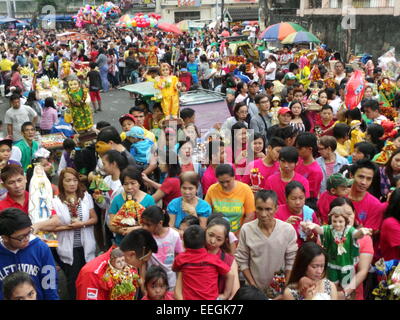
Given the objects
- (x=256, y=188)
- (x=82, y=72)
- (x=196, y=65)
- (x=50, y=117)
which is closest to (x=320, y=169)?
(x=256, y=188)

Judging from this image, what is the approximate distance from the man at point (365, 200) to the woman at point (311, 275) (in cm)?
109

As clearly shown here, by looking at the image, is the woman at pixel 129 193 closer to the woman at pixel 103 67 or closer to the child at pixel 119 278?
the child at pixel 119 278

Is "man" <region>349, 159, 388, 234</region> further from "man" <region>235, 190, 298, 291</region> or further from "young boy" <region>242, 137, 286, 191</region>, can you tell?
"young boy" <region>242, 137, 286, 191</region>

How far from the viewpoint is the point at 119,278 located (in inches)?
131

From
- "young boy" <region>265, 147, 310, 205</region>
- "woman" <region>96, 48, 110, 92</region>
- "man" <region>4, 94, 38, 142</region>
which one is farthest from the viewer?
"woman" <region>96, 48, 110, 92</region>

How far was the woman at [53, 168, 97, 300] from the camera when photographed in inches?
172

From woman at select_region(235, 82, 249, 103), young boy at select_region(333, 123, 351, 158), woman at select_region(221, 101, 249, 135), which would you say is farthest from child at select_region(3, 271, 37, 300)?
woman at select_region(235, 82, 249, 103)

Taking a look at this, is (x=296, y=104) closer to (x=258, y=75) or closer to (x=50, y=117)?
(x=50, y=117)

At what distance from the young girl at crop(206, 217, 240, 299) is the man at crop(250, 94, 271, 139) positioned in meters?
3.78

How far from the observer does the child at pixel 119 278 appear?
10.9 feet

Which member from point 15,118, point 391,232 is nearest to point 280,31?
point 15,118

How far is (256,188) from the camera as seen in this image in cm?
506

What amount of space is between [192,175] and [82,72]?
7.72 metres

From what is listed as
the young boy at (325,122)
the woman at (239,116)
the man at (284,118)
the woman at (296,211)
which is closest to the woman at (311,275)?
the woman at (296,211)
